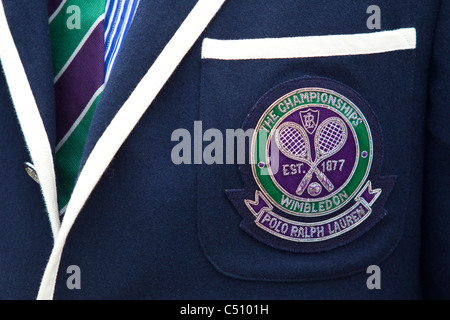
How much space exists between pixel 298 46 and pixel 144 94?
20 centimetres

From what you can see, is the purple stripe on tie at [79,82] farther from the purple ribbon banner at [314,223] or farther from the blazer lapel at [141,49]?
the purple ribbon banner at [314,223]

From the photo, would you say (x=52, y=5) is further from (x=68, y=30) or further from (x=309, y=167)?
(x=309, y=167)

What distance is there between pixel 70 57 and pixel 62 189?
0.60ft

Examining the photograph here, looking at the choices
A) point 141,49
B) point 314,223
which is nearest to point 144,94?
point 141,49

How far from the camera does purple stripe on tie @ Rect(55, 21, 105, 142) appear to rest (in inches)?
27.3

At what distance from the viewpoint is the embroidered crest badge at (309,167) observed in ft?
2.07

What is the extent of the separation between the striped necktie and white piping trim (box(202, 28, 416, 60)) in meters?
0.14

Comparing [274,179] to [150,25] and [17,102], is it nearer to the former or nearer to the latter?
[150,25]

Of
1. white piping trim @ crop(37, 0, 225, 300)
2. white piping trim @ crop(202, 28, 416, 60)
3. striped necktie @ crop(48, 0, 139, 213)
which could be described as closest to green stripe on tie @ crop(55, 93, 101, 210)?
striped necktie @ crop(48, 0, 139, 213)

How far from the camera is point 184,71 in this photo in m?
0.63

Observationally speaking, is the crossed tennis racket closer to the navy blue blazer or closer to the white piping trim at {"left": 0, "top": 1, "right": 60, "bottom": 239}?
the navy blue blazer

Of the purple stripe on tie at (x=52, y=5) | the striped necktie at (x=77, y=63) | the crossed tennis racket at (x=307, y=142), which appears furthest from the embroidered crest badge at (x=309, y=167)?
the purple stripe on tie at (x=52, y=5)

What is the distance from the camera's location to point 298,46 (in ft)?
2.07

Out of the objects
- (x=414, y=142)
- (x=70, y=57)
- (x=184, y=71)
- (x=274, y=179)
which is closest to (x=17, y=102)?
(x=70, y=57)
